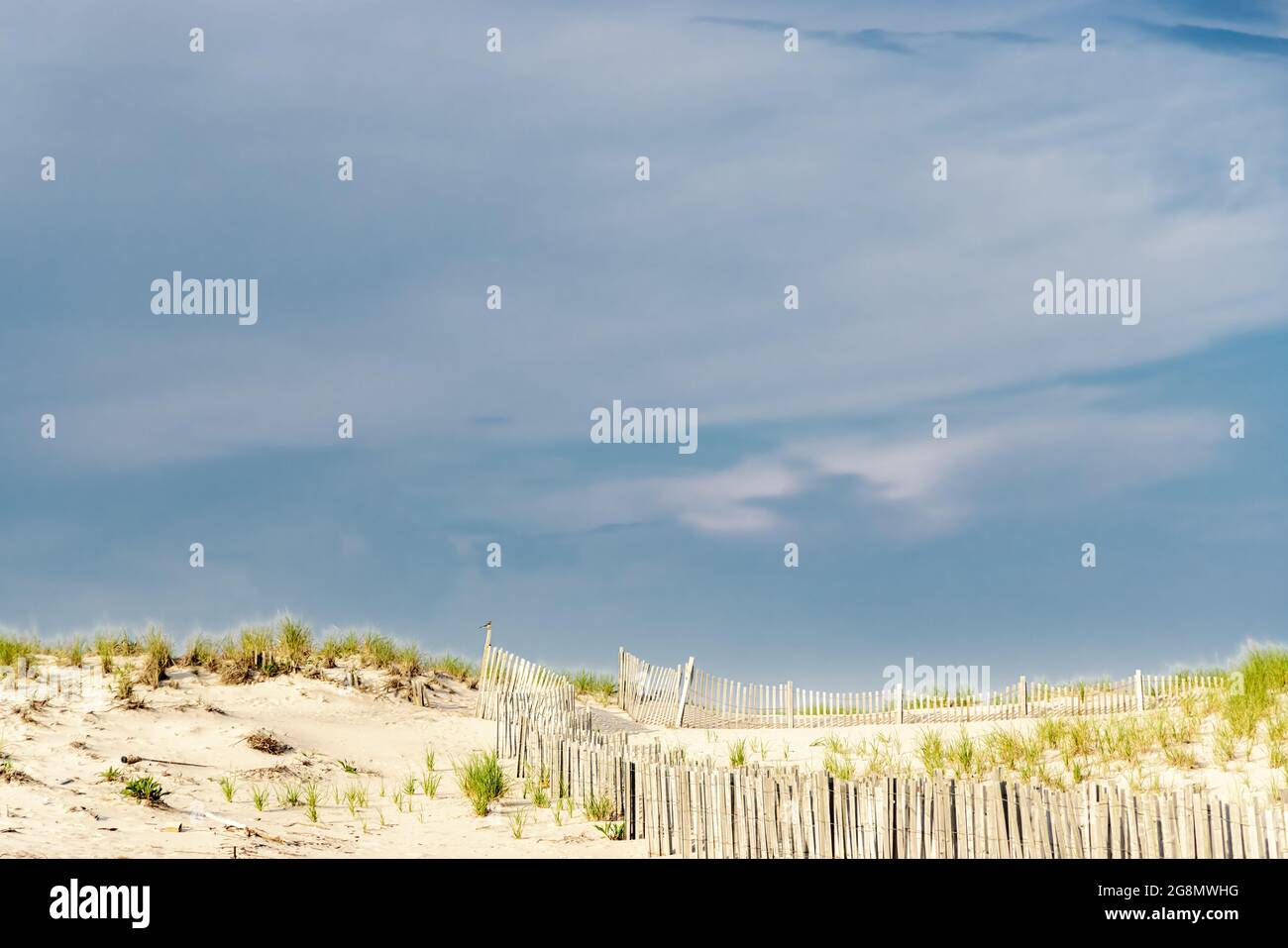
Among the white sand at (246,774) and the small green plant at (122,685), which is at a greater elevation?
the small green plant at (122,685)

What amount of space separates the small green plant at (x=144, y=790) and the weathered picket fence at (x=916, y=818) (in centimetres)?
509

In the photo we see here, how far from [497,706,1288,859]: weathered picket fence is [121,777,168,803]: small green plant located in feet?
16.7

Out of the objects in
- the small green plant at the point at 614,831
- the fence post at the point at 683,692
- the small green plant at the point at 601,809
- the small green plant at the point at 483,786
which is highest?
the fence post at the point at 683,692

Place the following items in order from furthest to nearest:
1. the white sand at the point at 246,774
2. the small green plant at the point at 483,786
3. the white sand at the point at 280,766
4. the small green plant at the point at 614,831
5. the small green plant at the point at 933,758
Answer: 1. the small green plant at the point at 933,758
2. the small green plant at the point at 483,786
3. the small green plant at the point at 614,831
4. the white sand at the point at 280,766
5. the white sand at the point at 246,774

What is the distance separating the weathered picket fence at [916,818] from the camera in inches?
308

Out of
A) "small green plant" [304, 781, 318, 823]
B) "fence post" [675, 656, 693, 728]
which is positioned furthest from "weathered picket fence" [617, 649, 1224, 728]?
"small green plant" [304, 781, 318, 823]

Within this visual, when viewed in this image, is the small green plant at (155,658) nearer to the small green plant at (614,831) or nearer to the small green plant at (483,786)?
the small green plant at (483,786)

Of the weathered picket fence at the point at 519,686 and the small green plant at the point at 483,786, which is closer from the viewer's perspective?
the small green plant at the point at 483,786

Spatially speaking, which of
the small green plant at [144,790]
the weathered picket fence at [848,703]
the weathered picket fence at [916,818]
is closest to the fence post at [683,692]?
the weathered picket fence at [848,703]

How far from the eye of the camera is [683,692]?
21.4 meters
